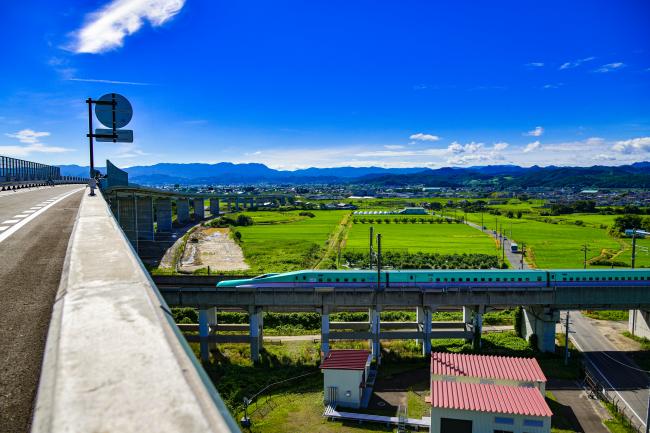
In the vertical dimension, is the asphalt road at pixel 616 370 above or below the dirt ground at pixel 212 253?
below

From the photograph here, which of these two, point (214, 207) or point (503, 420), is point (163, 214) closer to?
point (214, 207)

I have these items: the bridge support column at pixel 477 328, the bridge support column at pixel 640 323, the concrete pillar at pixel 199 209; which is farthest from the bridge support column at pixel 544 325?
the concrete pillar at pixel 199 209

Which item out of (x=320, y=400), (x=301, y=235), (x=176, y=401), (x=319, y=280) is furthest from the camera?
(x=301, y=235)

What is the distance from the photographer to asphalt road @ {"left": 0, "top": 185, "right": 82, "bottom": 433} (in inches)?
104

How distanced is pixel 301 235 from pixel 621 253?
49.0m

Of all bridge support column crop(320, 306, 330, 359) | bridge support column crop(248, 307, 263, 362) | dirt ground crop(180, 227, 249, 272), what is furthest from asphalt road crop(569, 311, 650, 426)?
dirt ground crop(180, 227, 249, 272)

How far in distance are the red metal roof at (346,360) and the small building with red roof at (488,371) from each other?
152 inches

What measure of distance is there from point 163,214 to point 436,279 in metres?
59.1

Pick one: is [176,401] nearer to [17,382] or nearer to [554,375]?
[17,382]

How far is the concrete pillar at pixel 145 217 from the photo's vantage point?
2398 inches

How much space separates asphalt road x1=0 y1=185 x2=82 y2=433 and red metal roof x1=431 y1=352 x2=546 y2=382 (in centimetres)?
1830

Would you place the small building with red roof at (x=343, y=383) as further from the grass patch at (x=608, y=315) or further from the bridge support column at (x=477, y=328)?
the grass patch at (x=608, y=315)

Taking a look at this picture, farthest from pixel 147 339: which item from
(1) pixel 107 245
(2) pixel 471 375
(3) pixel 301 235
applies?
(3) pixel 301 235

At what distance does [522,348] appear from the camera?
31.5m
